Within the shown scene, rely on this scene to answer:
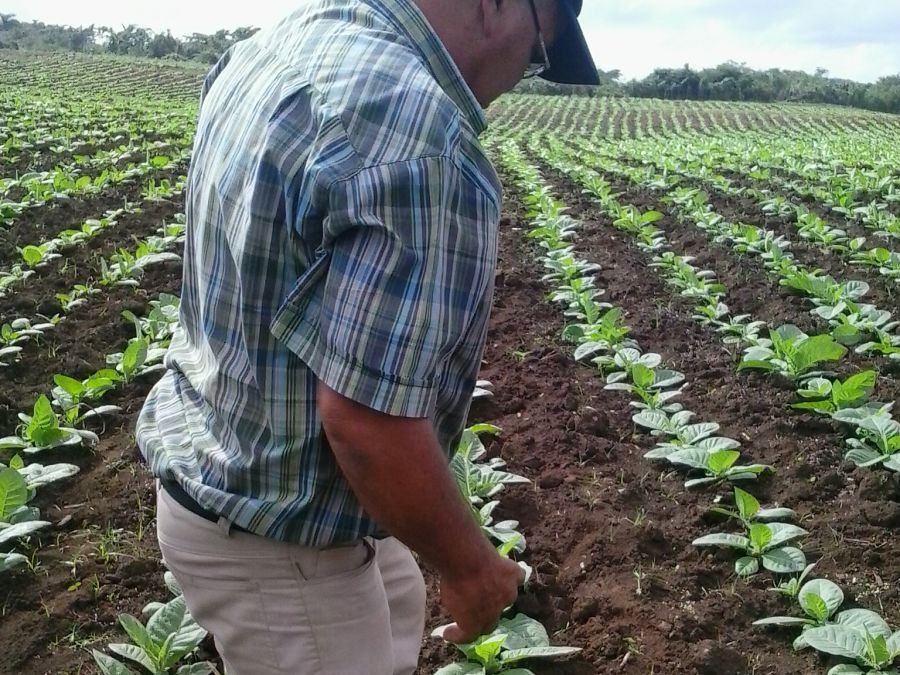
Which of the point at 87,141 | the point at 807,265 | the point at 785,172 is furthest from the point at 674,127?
the point at 807,265

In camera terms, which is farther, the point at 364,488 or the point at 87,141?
the point at 87,141

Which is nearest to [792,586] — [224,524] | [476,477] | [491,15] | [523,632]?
[523,632]

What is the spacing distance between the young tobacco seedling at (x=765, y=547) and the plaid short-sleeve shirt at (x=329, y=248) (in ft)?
5.58

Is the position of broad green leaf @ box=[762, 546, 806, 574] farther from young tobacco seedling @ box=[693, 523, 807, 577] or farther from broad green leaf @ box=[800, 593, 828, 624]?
broad green leaf @ box=[800, 593, 828, 624]

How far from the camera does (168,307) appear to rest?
16.4 feet

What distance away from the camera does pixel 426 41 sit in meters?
1.24

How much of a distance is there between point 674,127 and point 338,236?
105 ft

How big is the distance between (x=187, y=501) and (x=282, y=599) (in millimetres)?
246

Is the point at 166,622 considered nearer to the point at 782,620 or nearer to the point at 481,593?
the point at 481,593

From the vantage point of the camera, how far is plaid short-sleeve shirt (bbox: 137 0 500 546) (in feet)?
3.55

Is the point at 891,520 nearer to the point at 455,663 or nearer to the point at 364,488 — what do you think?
the point at 455,663

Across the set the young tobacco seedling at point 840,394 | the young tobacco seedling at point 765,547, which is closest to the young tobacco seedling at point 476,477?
the young tobacco seedling at point 765,547

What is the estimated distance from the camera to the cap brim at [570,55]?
1.39 meters

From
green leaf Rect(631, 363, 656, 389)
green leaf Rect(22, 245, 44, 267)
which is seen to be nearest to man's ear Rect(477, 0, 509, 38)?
green leaf Rect(631, 363, 656, 389)
